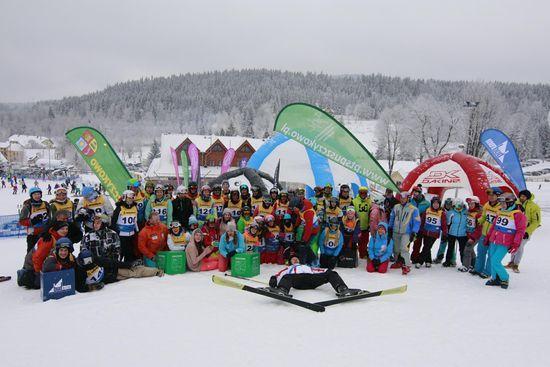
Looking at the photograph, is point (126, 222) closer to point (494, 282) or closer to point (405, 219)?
point (405, 219)

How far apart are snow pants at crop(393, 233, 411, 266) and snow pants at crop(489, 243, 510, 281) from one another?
1.32 metres

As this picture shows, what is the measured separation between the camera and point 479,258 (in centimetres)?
637

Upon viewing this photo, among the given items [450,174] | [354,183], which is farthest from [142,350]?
[354,183]

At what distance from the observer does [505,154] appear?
1188 centimetres

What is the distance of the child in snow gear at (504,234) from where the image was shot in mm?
5492

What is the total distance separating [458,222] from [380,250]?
5.12ft

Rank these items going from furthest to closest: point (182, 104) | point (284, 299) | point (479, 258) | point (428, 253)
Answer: point (182, 104) → point (428, 253) → point (479, 258) → point (284, 299)

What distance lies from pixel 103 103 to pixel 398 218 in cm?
12774

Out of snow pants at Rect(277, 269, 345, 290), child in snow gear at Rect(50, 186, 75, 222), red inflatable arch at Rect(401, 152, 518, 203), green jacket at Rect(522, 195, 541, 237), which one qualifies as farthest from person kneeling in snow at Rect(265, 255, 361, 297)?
red inflatable arch at Rect(401, 152, 518, 203)

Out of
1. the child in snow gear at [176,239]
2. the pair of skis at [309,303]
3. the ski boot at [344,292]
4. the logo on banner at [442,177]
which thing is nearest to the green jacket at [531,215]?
the pair of skis at [309,303]

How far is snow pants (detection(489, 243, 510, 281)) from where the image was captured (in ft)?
18.4

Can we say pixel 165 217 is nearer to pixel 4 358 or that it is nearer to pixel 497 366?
pixel 4 358

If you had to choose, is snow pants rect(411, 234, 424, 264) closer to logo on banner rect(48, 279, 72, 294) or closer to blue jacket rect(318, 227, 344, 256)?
blue jacket rect(318, 227, 344, 256)

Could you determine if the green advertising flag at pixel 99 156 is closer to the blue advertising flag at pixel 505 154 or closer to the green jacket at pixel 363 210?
the green jacket at pixel 363 210
